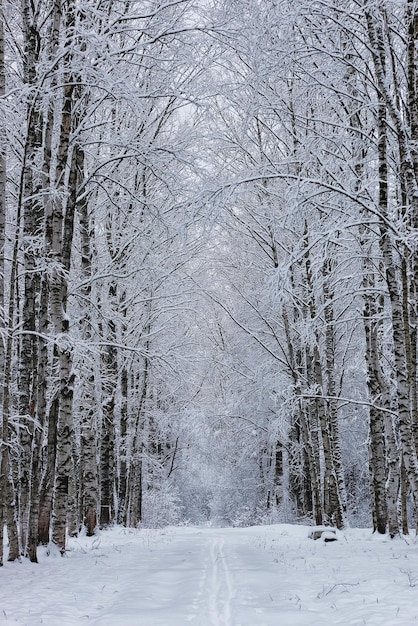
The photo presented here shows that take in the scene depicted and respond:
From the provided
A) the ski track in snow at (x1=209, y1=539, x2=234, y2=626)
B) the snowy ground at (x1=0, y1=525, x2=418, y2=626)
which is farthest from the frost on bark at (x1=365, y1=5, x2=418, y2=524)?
the ski track in snow at (x1=209, y1=539, x2=234, y2=626)

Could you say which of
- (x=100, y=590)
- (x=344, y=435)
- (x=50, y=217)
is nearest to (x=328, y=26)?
(x=50, y=217)

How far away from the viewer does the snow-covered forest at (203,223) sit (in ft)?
28.3

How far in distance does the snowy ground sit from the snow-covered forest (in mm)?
1149

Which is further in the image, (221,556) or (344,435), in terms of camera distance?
(344,435)

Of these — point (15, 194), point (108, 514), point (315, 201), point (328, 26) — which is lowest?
point (108, 514)

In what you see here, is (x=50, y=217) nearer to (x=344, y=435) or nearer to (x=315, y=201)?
(x=315, y=201)

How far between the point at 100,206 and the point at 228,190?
268 inches

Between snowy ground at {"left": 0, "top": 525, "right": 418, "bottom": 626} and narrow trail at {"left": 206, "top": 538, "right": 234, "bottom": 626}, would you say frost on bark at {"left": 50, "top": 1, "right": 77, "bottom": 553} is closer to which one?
→ snowy ground at {"left": 0, "top": 525, "right": 418, "bottom": 626}

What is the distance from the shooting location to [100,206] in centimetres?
1460

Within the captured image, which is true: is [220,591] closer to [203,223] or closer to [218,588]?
[218,588]

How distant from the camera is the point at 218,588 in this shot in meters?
6.54

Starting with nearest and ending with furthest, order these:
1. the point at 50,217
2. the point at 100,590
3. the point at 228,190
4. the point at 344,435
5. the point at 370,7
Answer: the point at 100,590, the point at 370,7, the point at 228,190, the point at 50,217, the point at 344,435

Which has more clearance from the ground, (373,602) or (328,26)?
(328,26)

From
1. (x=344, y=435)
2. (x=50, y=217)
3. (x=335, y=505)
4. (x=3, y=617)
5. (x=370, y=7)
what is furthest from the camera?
(x=344, y=435)
